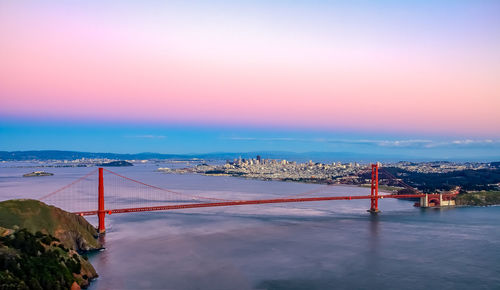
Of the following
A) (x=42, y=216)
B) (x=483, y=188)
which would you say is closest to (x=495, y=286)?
(x=42, y=216)

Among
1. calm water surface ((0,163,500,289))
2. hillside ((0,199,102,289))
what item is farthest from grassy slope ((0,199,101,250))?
calm water surface ((0,163,500,289))

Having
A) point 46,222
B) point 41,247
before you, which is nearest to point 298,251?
point 41,247

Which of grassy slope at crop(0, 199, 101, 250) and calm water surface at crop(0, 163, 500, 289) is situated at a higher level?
grassy slope at crop(0, 199, 101, 250)

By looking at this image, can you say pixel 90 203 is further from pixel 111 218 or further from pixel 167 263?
pixel 167 263

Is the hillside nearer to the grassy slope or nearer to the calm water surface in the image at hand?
the grassy slope

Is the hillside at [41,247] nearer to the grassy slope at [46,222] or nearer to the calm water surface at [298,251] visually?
the grassy slope at [46,222]
